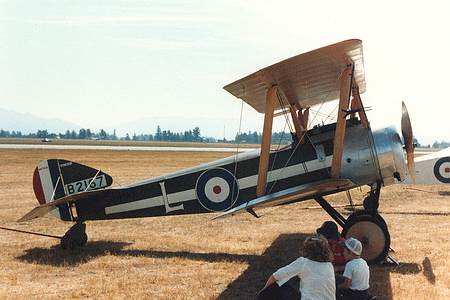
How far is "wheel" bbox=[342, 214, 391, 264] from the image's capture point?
7023 millimetres

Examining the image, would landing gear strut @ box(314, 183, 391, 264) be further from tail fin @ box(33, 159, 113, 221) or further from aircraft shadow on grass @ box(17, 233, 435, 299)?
tail fin @ box(33, 159, 113, 221)

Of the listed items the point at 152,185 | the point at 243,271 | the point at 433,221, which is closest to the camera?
the point at 243,271

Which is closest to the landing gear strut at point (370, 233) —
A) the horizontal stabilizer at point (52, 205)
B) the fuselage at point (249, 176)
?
the fuselage at point (249, 176)

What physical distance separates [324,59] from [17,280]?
5406mm

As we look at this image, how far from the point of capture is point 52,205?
8.34 meters

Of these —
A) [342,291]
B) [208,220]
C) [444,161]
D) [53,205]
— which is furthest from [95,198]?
[444,161]

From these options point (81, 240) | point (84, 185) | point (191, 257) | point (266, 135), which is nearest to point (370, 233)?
point (266, 135)

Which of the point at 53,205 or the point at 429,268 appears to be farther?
the point at 53,205

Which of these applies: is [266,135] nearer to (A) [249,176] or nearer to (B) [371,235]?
(A) [249,176]

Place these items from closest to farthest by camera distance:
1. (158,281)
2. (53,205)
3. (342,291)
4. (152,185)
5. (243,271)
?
(342,291) < (158,281) < (243,271) < (53,205) < (152,185)

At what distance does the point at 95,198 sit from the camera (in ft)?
29.7

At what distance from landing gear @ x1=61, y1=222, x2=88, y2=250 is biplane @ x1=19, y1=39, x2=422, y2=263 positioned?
2 centimetres

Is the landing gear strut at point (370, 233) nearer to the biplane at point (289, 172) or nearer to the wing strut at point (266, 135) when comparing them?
the biplane at point (289, 172)

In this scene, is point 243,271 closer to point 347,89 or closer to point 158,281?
point 158,281
